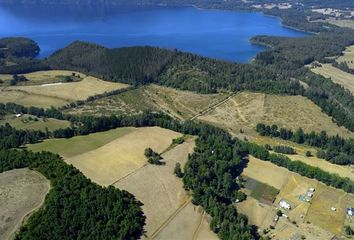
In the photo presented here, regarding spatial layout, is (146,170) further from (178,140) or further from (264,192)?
(264,192)

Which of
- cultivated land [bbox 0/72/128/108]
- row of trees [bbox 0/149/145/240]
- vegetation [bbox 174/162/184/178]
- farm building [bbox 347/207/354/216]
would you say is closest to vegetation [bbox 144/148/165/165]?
vegetation [bbox 174/162/184/178]

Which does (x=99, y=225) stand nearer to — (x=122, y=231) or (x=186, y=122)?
(x=122, y=231)

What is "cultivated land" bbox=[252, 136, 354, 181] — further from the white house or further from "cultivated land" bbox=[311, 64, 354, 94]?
"cultivated land" bbox=[311, 64, 354, 94]

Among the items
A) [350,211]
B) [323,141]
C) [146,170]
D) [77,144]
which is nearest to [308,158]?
[323,141]

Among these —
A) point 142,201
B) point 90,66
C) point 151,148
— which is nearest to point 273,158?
point 151,148

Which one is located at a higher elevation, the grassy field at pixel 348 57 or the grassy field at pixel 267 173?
the grassy field at pixel 267 173

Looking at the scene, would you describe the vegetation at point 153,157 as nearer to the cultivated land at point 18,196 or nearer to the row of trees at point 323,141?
the cultivated land at point 18,196

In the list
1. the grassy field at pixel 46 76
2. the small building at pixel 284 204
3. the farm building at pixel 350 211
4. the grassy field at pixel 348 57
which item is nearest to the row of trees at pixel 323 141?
the farm building at pixel 350 211
